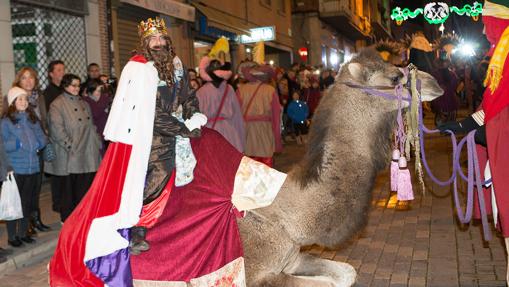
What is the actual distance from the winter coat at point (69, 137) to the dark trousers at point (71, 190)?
12cm

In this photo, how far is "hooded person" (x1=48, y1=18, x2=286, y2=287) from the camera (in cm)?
369

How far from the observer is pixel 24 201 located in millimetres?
7312

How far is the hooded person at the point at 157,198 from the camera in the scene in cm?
369

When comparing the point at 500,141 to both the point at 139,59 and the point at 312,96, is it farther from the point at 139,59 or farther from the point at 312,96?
the point at 312,96

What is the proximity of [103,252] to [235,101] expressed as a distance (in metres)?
5.20

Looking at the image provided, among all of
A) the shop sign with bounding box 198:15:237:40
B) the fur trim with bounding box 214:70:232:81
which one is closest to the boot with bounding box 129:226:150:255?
the fur trim with bounding box 214:70:232:81

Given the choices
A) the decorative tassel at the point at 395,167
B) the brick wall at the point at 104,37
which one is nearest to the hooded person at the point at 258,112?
the decorative tassel at the point at 395,167

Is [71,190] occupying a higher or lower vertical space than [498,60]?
lower

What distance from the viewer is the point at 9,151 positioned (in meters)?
7.22

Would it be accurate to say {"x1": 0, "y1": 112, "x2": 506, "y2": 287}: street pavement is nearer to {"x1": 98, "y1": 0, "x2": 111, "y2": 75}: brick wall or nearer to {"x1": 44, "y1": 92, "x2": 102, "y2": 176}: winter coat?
{"x1": 44, "y1": 92, "x2": 102, "y2": 176}: winter coat

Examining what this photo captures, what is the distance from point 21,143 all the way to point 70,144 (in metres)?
0.81

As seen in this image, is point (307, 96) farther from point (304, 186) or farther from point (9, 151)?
point (304, 186)

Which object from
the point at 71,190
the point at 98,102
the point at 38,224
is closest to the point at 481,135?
the point at 71,190

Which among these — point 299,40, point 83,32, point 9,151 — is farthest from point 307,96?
point 299,40
